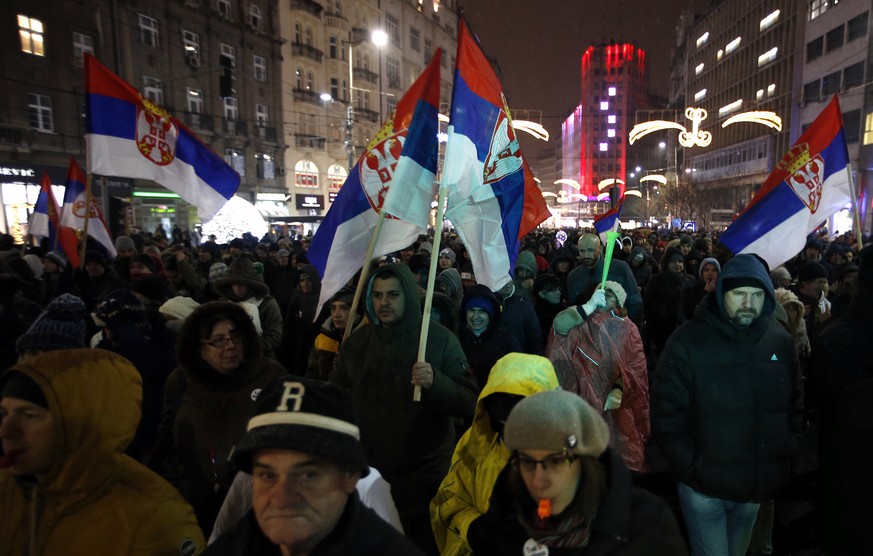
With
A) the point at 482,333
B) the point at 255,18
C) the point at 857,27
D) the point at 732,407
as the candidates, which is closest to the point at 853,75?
the point at 857,27

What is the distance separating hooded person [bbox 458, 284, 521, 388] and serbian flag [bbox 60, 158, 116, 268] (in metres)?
4.91

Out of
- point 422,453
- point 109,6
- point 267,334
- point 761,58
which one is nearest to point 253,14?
point 109,6

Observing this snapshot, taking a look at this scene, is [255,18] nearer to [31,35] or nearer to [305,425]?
[31,35]

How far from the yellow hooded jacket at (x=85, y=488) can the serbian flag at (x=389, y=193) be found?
2.04 m

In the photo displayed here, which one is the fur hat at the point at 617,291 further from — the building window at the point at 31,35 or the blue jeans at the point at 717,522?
the building window at the point at 31,35

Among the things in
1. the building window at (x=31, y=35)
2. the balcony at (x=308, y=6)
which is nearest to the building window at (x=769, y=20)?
the balcony at (x=308, y=6)

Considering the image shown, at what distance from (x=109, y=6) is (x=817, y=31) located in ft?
166

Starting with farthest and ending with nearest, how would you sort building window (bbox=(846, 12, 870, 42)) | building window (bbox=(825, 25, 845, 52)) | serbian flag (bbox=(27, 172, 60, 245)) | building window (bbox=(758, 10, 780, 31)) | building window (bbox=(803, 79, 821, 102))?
building window (bbox=(758, 10, 780, 31)) < building window (bbox=(803, 79, 821, 102)) < building window (bbox=(825, 25, 845, 52)) < building window (bbox=(846, 12, 870, 42)) < serbian flag (bbox=(27, 172, 60, 245))

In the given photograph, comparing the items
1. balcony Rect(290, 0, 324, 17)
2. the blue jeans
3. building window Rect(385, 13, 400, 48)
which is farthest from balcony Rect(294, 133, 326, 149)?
the blue jeans

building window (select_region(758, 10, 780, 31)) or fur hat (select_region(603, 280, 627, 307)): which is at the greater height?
building window (select_region(758, 10, 780, 31))

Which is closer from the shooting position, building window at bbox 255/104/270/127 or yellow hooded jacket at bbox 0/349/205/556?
yellow hooded jacket at bbox 0/349/205/556

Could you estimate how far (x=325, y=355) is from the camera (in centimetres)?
429

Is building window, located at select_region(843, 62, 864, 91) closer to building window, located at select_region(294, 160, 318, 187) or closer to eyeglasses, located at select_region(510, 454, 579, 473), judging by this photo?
building window, located at select_region(294, 160, 318, 187)

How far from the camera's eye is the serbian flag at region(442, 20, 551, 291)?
377 centimetres
